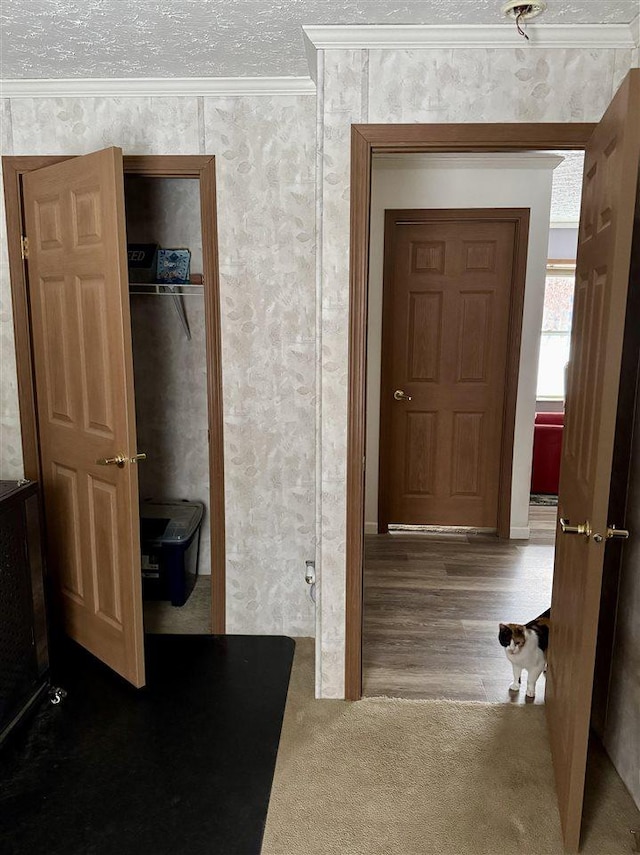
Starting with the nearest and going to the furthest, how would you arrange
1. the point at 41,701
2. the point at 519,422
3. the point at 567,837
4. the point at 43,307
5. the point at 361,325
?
1. the point at 567,837
2. the point at 361,325
3. the point at 41,701
4. the point at 43,307
5. the point at 519,422

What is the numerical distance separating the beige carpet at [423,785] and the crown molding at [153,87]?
2.40 m

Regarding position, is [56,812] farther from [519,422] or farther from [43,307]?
[519,422]

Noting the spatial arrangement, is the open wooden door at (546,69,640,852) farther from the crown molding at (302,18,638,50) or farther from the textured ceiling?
the textured ceiling

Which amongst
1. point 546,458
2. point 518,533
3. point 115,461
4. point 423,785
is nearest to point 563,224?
point 546,458

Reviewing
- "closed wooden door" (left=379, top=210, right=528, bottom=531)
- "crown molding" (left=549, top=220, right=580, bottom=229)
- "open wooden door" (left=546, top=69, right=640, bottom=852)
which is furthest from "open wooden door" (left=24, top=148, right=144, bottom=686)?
"crown molding" (left=549, top=220, right=580, bottom=229)

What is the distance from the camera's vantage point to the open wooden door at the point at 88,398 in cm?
241

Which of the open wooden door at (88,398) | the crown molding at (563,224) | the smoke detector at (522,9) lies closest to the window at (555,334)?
the crown molding at (563,224)

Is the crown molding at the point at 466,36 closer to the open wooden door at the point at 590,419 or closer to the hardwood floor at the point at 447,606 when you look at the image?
the open wooden door at the point at 590,419

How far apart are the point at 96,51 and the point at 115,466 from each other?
4.89ft

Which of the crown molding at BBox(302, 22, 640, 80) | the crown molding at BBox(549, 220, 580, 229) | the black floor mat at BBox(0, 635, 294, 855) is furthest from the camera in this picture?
the crown molding at BBox(549, 220, 580, 229)

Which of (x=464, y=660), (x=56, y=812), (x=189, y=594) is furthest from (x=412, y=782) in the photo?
(x=189, y=594)

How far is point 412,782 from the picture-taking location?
7.11 feet

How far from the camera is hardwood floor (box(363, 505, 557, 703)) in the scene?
278 centimetres

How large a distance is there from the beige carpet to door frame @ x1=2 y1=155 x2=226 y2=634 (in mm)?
841
